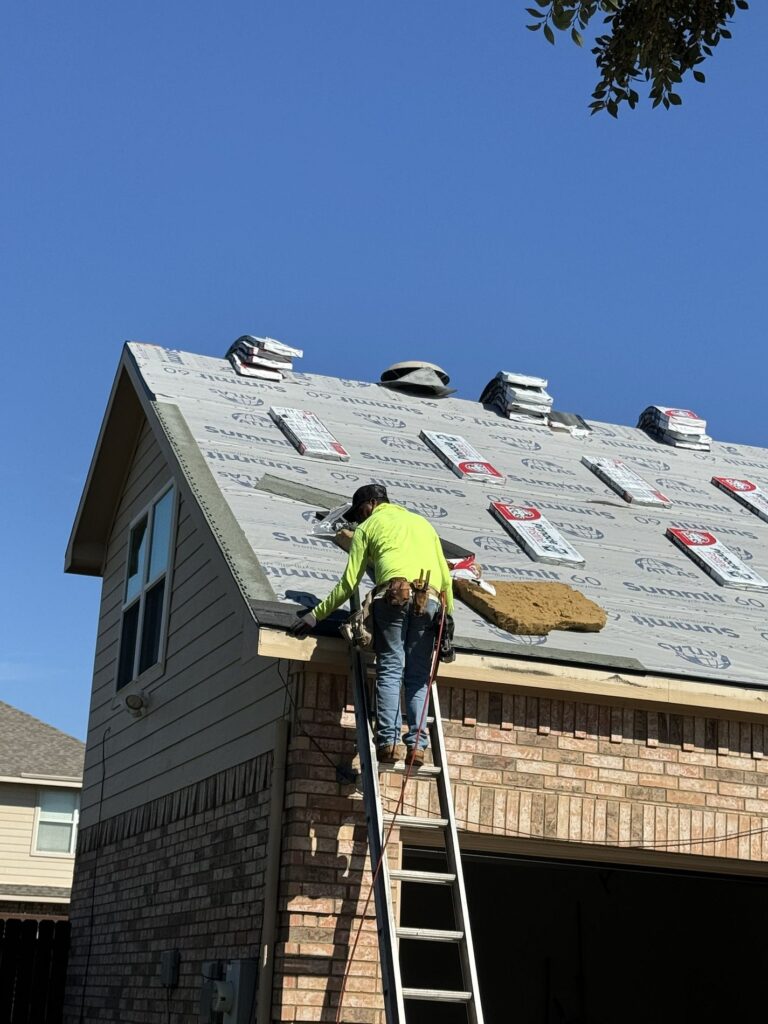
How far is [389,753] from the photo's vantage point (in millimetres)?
7004

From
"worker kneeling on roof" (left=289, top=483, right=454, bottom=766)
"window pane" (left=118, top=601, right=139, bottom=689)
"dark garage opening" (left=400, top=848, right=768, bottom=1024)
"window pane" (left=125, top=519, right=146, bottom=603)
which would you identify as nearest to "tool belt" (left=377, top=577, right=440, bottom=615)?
"worker kneeling on roof" (left=289, top=483, right=454, bottom=766)

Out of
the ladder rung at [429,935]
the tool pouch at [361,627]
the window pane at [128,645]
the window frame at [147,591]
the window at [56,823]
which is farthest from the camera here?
the window at [56,823]

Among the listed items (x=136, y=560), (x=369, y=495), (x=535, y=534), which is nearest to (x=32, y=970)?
(x=136, y=560)

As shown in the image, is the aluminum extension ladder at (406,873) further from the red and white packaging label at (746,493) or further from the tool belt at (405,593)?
the red and white packaging label at (746,493)

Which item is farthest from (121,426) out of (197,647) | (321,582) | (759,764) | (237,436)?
(759,764)

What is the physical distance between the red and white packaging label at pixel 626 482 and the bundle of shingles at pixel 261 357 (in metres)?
3.14

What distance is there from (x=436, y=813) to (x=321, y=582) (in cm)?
157

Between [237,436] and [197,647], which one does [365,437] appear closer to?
[237,436]

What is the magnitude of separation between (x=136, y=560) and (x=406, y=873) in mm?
6224

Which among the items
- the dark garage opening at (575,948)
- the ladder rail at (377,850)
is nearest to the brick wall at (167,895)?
the ladder rail at (377,850)

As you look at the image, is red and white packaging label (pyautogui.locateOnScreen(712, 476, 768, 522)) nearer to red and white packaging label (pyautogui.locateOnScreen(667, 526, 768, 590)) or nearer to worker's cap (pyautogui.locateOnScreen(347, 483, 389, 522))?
red and white packaging label (pyautogui.locateOnScreen(667, 526, 768, 590))

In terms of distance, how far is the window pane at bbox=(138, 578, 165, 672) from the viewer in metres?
11.1

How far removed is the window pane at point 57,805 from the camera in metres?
26.1

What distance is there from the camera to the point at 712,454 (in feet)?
45.8
